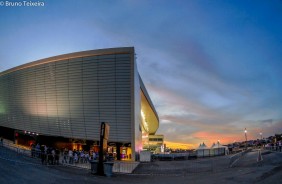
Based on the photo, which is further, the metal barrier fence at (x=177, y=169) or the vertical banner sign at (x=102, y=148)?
the metal barrier fence at (x=177, y=169)

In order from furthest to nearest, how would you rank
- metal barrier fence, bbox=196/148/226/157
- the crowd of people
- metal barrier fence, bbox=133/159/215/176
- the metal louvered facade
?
1. the metal louvered facade
2. metal barrier fence, bbox=196/148/226/157
3. metal barrier fence, bbox=133/159/215/176
4. the crowd of people

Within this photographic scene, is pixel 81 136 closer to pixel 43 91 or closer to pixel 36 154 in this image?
pixel 43 91

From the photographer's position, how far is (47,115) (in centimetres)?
4356

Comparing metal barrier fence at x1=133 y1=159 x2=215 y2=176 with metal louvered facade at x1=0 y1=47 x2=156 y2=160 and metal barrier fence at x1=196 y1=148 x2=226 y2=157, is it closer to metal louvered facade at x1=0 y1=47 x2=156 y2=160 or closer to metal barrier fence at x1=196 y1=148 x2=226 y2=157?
metal louvered facade at x1=0 y1=47 x2=156 y2=160

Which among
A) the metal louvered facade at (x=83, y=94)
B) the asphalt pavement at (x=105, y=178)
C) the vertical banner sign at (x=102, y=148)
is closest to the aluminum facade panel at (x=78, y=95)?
the metal louvered facade at (x=83, y=94)

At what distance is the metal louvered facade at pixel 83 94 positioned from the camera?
35812mm

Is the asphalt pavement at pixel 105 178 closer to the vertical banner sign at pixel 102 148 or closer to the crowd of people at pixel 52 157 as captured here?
the vertical banner sign at pixel 102 148

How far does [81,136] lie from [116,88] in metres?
11.5

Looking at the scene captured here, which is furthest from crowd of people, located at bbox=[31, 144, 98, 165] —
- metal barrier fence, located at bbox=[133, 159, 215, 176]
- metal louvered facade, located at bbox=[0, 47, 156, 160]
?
metal louvered facade, located at bbox=[0, 47, 156, 160]

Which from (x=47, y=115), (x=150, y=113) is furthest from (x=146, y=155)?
(x=150, y=113)

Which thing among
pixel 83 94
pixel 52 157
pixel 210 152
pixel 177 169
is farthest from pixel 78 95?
pixel 210 152

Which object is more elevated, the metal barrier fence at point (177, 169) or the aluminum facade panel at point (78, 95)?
the aluminum facade panel at point (78, 95)

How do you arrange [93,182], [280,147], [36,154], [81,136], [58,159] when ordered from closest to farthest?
[93,182] < [58,159] < [36,154] < [280,147] < [81,136]

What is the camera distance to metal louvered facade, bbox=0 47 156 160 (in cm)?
3581
